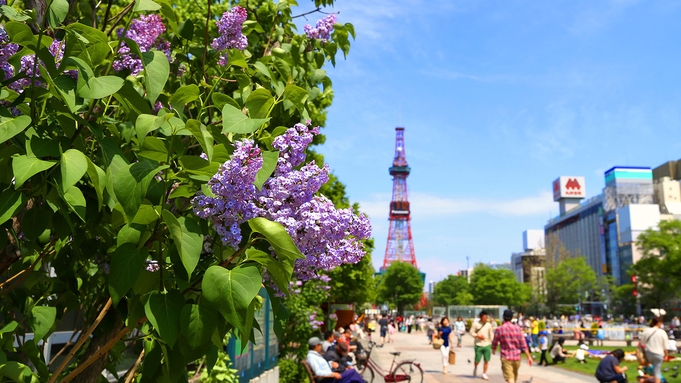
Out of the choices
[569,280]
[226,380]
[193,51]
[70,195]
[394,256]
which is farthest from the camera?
[394,256]

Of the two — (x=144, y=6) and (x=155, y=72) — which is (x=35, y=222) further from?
(x=144, y=6)

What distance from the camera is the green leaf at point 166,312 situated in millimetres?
1759

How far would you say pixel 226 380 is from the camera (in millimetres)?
7609

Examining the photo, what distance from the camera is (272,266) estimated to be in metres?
1.80

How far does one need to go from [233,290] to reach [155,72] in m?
0.79

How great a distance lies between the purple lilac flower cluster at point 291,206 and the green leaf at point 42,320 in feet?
3.49

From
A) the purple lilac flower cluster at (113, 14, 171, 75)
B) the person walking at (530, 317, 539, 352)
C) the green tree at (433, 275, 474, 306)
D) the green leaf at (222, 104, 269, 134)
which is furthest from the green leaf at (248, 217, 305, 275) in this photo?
the green tree at (433, 275, 474, 306)

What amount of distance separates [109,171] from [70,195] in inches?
4.9

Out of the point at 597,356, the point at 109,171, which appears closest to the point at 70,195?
the point at 109,171

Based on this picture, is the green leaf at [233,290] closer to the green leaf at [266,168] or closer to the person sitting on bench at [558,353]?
the green leaf at [266,168]

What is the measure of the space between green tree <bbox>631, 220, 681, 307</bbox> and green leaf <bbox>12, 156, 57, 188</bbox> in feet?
259

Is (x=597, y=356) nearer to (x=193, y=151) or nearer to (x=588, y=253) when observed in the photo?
(x=193, y=151)

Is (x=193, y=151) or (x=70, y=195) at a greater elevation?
(x=193, y=151)

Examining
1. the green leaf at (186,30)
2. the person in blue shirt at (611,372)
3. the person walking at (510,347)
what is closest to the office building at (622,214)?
the person walking at (510,347)
